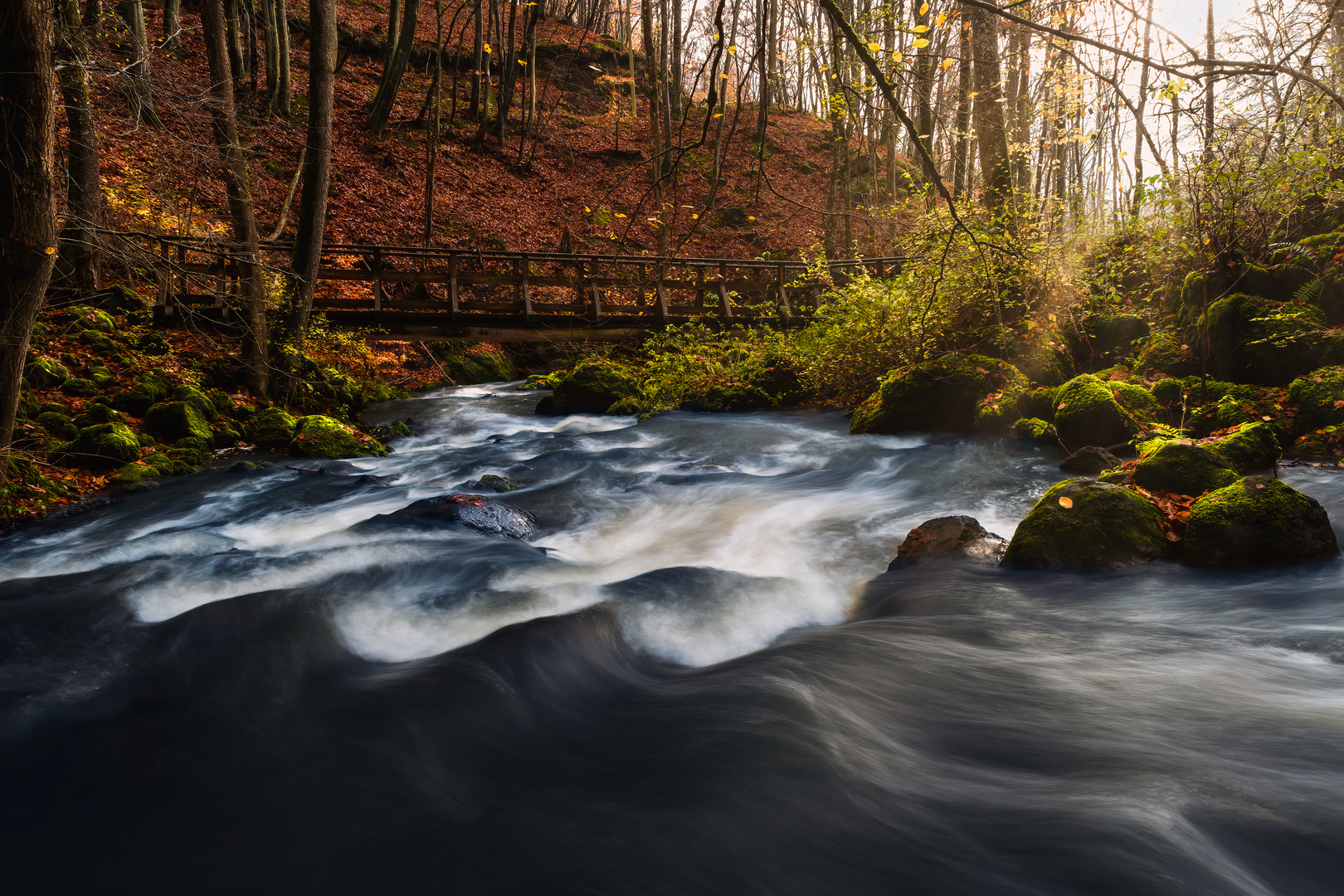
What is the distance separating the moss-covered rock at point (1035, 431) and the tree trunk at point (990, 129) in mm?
2733

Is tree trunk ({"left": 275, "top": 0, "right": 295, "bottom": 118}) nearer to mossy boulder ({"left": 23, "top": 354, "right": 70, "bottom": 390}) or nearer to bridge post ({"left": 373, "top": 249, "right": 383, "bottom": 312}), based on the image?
bridge post ({"left": 373, "top": 249, "right": 383, "bottom": 312})

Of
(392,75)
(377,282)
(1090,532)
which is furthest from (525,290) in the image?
(392,75)

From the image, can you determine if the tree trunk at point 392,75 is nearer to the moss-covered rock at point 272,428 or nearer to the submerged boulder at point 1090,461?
the moss-covered rock at point 272,428

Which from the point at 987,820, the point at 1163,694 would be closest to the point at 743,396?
the point at 1163,694

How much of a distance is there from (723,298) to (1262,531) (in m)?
12.0

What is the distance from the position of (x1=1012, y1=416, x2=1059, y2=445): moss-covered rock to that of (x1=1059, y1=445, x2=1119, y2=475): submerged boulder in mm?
765

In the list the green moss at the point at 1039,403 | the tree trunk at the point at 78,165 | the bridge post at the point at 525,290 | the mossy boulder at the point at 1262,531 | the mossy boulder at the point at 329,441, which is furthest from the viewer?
the bridge post at the point at 525,290

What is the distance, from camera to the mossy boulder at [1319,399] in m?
6.82

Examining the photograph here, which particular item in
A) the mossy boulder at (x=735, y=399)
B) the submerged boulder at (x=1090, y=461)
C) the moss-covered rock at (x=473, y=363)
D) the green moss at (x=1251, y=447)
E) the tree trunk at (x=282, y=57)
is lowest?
the submerged boulder at (x=1090, y=461)

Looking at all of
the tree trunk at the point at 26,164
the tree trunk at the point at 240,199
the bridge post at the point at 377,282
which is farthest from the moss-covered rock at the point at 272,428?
the tree trunk at the point at 26,164

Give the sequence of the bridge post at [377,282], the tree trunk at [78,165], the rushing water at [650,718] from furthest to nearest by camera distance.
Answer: the bridge post at [377,282], the tree trunk at [78,165], the rushing water at [650,718]

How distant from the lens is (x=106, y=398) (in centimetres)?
893

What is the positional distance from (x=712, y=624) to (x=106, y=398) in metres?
8.39

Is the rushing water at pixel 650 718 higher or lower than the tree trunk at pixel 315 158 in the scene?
lower
